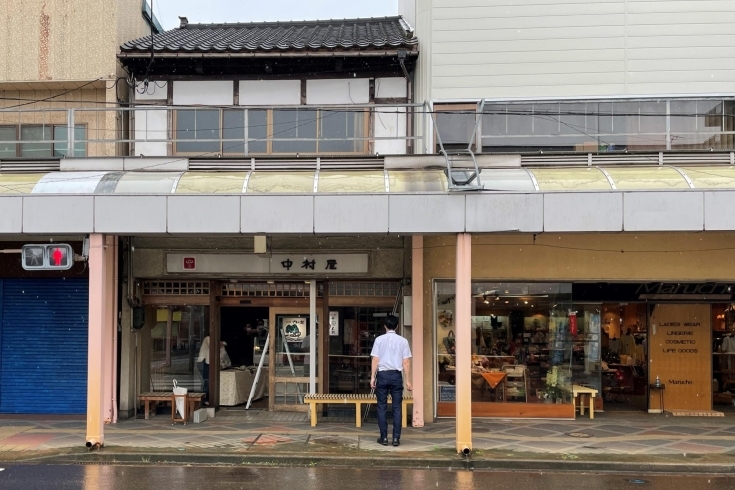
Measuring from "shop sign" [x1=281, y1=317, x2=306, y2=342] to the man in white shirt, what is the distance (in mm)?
3515

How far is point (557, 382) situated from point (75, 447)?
27.4ft

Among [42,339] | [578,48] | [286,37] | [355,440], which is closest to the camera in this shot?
[355,440]

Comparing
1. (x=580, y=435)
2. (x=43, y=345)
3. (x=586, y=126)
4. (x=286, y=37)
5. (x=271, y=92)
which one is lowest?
(x=580, y=435)

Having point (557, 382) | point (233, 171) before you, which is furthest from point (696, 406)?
point (233, 171)

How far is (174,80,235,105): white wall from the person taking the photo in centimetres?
1391

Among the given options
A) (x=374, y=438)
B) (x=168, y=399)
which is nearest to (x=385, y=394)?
(x=374, y=438)

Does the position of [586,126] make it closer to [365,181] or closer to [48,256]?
[365,181]

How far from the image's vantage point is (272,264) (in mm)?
13555

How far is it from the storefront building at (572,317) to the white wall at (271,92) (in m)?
3.81

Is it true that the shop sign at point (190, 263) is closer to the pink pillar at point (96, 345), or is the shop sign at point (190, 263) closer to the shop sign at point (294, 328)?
the shop sign at point (294, 328)

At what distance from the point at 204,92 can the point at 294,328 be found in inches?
191

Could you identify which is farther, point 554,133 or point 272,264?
point 272,264

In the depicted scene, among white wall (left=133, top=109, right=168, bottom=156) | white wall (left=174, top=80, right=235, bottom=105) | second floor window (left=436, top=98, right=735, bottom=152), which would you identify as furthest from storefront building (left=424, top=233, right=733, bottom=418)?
white wall (left=133, top=109, right=168, bottom=156)

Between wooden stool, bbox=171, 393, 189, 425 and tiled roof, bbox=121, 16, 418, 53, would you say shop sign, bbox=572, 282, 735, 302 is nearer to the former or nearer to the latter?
tiled roof, bbox=121, 16, 418, 53
